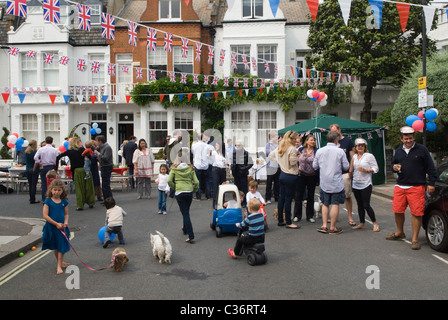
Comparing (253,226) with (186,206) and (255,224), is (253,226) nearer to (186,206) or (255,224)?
(255,224)

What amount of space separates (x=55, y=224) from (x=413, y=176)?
19.4 feet

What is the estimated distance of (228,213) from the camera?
8.38 meters

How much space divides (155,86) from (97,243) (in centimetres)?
1691

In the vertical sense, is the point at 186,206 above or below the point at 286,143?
below

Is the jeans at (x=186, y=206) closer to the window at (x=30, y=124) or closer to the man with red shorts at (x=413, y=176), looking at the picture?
the man with red shorts at (x=413, y=176)

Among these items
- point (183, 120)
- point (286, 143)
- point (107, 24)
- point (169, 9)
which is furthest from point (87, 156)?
point (169, 9)

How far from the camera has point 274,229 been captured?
916 centimetres

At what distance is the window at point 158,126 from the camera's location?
25.5 m

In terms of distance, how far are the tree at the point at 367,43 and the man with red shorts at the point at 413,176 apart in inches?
532

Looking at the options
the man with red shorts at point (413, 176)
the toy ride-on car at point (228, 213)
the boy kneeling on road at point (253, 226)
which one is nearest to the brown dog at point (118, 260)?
the boy kneeling on road at point (253, 226)

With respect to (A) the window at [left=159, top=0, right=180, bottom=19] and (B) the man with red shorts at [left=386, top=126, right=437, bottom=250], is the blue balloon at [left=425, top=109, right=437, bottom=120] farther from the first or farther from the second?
(A) the window at [left=159, top=0, right=180, bottom=19]

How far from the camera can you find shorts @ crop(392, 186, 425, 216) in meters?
7.36

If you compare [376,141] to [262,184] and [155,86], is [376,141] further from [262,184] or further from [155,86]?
[155,86]

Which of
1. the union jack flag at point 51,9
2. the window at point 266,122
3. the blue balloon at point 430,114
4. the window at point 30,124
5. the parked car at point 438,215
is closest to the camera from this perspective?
the parked car at point 438,215
